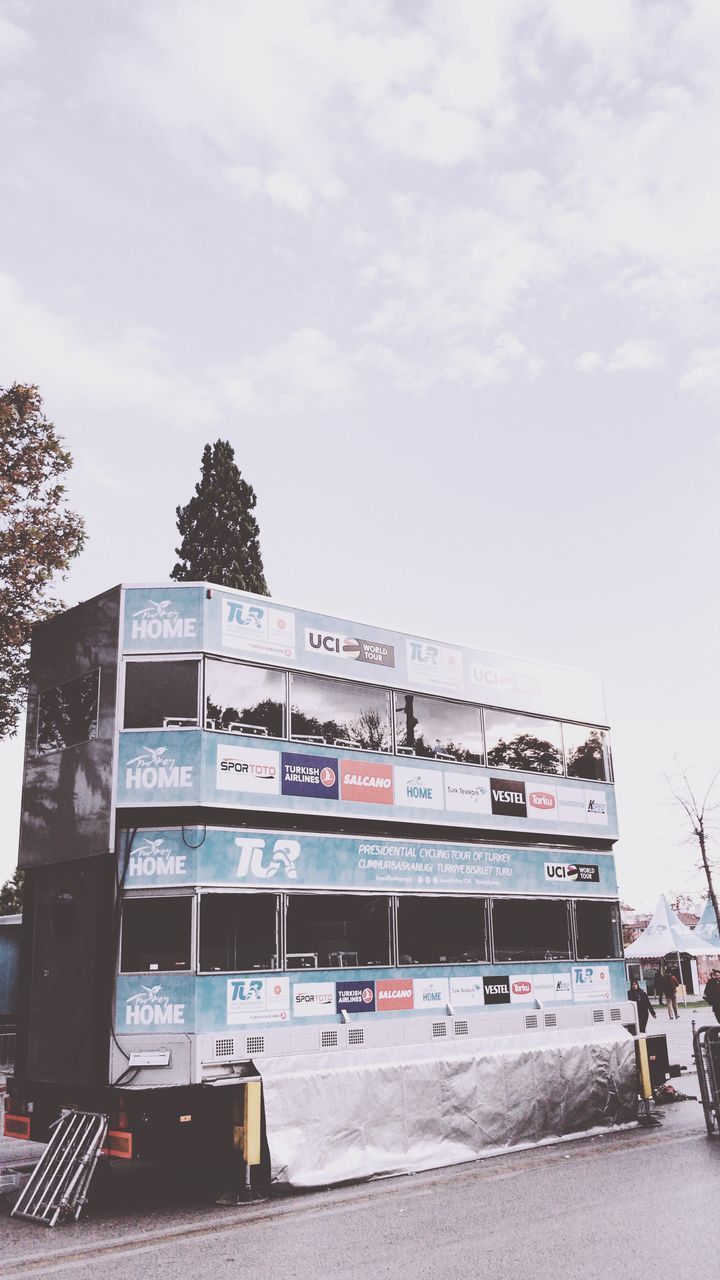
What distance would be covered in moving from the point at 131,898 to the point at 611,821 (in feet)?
22.8

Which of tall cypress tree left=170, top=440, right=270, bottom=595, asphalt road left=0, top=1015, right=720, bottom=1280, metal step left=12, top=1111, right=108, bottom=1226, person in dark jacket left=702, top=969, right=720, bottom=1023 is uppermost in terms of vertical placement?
tall cypress tree left=170, top=440, right=270, bottom=595

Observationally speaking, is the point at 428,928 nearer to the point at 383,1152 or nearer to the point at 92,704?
the point at 383,1152

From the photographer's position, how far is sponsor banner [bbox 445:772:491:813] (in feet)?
40.2

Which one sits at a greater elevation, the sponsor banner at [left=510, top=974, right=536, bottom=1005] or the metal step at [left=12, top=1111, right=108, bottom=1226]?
the sponsor banner at [left=510, top=974, right=536, bottom=1005]

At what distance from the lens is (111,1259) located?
7.66 m

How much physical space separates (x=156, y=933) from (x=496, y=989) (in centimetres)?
432

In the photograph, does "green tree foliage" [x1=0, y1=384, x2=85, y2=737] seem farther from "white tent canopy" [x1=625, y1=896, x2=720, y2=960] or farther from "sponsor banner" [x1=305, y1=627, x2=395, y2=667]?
"white tent canopy" [x1=625, y1=896, x2=720, y2=960]

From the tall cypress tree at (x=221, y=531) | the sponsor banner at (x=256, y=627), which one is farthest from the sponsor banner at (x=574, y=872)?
the tall cypress tree at (x=221, y=531)

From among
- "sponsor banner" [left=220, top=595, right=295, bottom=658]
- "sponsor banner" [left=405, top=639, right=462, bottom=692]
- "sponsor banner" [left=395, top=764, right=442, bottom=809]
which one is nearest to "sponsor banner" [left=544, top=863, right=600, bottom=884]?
"sponsor banner" [left=395, top=764, right=442, bottom=809]

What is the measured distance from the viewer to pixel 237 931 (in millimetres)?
10000

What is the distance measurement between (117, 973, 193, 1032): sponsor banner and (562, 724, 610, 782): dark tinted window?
6.17 m

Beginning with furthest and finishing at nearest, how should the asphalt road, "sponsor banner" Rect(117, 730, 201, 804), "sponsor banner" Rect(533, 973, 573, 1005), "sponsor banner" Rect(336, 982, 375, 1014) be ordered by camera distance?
"sponsor banner" Rect(533, 973, 573, 1005) < "sponsor banner" Rect(336, 982, 375, 1014) < "sponsor banner" Rect(117, 730, 201, 804) < the asphalt road

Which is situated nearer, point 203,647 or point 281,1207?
point 281,1207

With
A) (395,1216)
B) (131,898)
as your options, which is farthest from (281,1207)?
(131,898)
